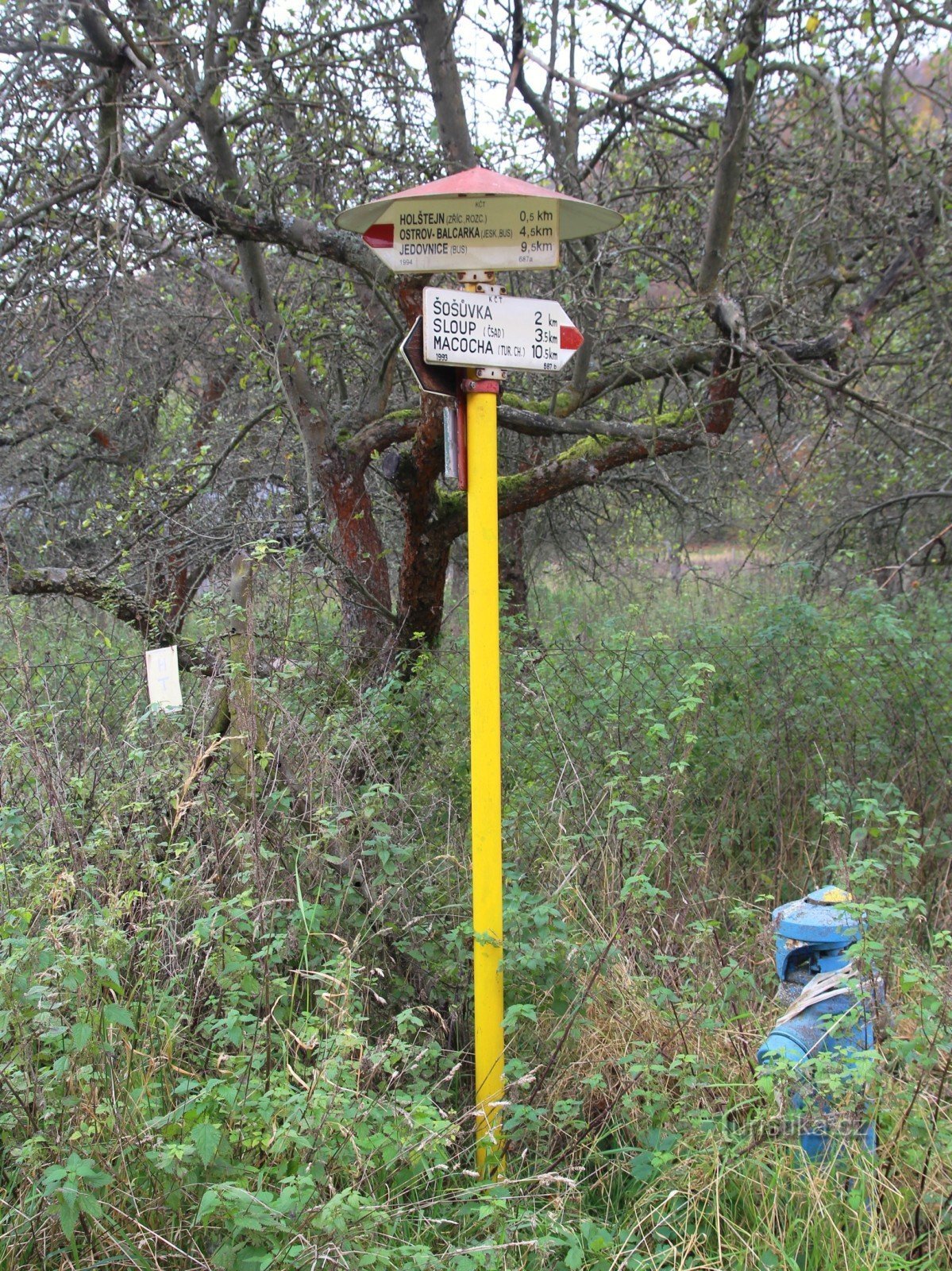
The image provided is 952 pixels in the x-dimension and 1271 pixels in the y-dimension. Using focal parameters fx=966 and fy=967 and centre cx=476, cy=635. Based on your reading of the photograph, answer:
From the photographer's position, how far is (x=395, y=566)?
7.92 metres

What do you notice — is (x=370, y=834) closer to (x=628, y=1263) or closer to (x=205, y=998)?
(x=205, y=998)

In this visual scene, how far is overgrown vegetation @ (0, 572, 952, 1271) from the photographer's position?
6.78ft

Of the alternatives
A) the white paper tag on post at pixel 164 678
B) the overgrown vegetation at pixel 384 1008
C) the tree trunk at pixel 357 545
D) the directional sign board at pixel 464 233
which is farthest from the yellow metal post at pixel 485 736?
the tree trunk at pixel 357 545

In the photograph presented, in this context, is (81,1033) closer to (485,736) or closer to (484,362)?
(485,736)

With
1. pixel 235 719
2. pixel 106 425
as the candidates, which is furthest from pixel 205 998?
pixel 106 425

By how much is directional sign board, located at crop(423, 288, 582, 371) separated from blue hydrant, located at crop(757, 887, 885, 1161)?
1671 mm

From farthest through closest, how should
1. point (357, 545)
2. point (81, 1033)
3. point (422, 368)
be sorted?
1. point (357, 545)
2. point (422, 368)
3. point (81, 1033)

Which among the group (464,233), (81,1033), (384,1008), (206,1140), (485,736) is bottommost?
(384,1008)

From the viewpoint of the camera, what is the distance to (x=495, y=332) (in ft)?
Answer: 8.41

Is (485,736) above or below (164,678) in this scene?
below

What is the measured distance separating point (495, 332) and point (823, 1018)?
80.1 inches

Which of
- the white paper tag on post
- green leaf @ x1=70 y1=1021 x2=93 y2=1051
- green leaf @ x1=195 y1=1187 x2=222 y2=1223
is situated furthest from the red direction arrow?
green leaf @ x1=195 y1=1187 x2=222 y2=1223

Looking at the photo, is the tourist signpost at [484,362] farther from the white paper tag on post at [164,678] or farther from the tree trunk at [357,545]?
the tree trunk at [357,545]

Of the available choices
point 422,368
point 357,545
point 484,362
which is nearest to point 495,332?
point 484,362
